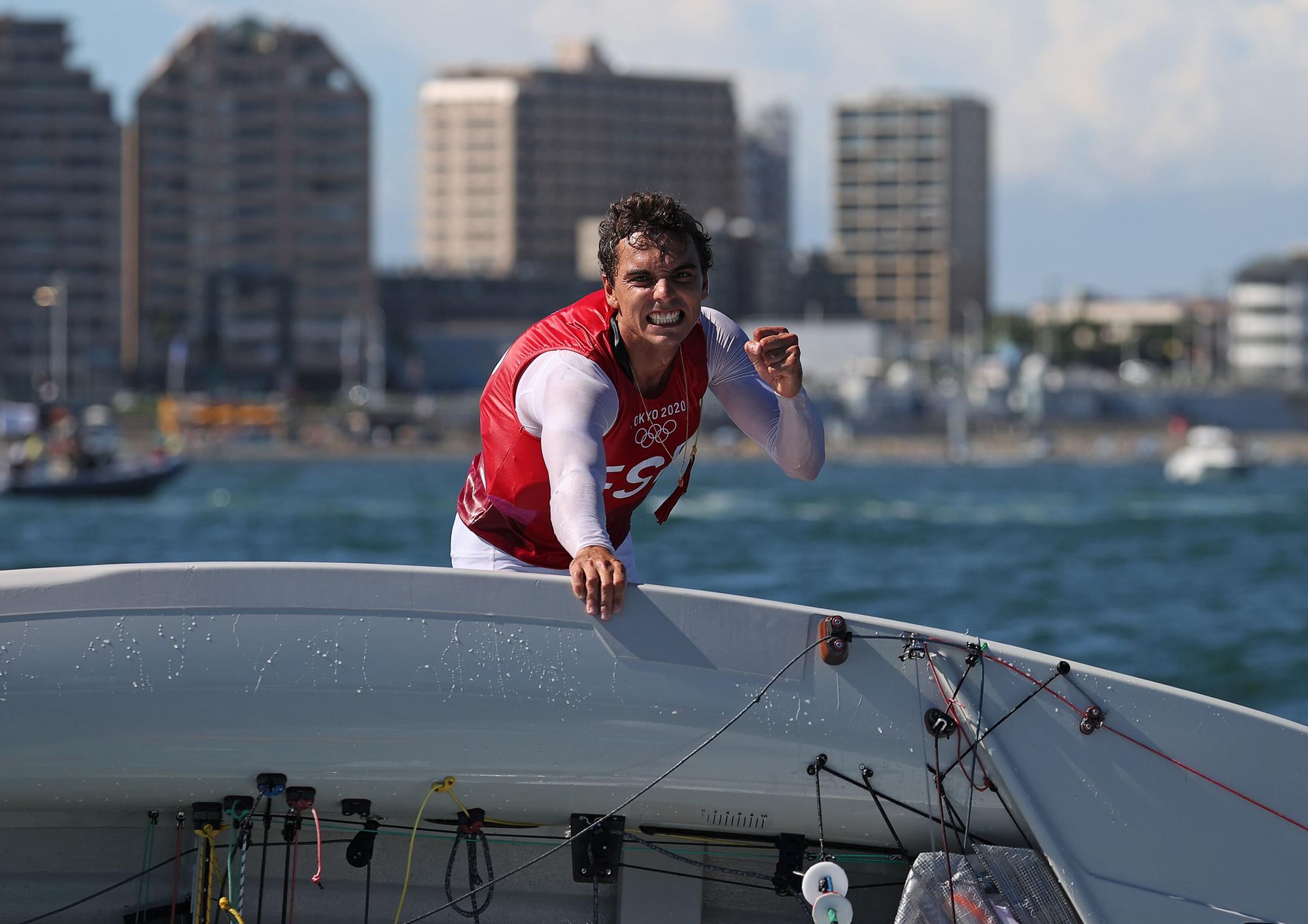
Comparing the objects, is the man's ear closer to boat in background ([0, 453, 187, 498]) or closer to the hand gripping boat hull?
the hand gripping boat hull

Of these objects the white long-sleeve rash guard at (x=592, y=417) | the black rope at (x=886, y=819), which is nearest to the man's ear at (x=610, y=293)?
the white long-sleeve rash guard at (x=592, y=417)

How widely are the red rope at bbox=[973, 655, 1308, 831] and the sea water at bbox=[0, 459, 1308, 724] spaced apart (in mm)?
9055

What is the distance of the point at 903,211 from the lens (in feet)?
535

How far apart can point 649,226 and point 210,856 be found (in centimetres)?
156

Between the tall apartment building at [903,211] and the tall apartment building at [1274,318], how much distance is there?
120ft

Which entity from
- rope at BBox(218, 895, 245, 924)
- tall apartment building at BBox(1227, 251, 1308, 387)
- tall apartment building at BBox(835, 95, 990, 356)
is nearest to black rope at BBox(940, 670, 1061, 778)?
rope at BBox(218, 895, 245, 924)

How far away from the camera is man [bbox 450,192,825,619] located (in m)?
3.32

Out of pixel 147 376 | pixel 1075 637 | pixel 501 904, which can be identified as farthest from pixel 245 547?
pixel 147 376

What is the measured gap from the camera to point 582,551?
324 centimetres

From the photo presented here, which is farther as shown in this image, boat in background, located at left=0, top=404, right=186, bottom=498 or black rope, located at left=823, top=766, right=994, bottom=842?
boat in background, located at left=0, top=404, right=186, bottom=498

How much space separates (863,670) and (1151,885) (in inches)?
26.9

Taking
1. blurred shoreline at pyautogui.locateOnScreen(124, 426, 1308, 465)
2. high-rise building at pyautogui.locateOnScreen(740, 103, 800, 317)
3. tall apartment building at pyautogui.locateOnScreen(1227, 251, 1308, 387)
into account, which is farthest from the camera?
high-rise building at pyautogui.locateOnScreen(740, 103, 800, 317)

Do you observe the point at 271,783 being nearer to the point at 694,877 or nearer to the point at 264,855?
the point at 264,855

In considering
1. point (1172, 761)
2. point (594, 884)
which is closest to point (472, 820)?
point (594, 884)
